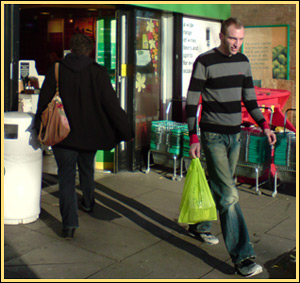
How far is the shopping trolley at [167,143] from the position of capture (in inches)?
293

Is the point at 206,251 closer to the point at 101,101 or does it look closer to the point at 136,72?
the point at 101,101

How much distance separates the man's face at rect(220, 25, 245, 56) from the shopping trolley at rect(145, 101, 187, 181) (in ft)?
10.7

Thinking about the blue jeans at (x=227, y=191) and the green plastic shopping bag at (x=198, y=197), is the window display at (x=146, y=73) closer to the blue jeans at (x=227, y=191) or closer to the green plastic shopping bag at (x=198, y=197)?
the green plastic shopping bag at (x=198, y=197)

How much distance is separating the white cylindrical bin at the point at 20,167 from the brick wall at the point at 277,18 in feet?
20.9

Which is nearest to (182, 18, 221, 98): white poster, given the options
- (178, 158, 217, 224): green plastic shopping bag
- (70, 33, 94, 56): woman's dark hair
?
(70, 33, 94, 56): woman's dark hair

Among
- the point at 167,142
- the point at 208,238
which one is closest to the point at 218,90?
the point at 208,238

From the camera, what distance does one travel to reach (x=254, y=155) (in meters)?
6.72

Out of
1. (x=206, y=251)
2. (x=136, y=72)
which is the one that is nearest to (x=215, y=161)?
(x=206, y=251)

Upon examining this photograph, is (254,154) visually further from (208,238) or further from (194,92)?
(194,92)

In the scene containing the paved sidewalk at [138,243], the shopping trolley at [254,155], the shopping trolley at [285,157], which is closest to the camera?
the paved sidewalk at [138,243]

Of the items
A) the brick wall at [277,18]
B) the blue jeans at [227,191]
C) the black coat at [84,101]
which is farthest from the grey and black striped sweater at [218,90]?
the brick wall at [277,18]

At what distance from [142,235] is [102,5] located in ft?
12.0

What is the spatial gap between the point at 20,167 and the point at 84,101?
0.98 metres

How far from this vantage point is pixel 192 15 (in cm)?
859
